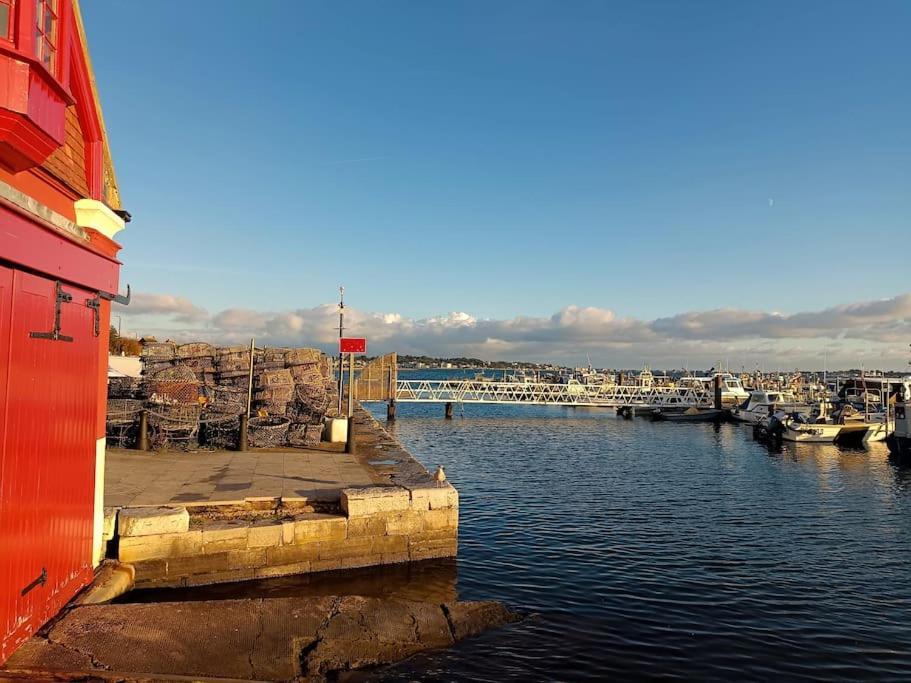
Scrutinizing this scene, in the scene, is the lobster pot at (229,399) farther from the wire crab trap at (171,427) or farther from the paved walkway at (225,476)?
the paved walkway at (225,476)

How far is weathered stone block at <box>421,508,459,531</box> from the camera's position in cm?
1211

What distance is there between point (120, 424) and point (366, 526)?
35.1 ft

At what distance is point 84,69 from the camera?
827 centimetres

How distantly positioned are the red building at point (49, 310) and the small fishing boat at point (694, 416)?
180 feet

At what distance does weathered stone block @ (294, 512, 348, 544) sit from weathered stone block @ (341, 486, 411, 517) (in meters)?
0.26

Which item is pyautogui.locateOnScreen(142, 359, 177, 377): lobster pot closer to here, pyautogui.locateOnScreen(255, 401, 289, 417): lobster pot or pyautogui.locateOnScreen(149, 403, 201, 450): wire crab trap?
pyautogui.locateOnScreen(255, 401, 289, 417): lobster pot

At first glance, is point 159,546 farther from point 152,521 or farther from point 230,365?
point 230,365

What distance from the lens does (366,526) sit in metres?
11.5

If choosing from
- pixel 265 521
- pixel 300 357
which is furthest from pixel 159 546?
pixel 300 357

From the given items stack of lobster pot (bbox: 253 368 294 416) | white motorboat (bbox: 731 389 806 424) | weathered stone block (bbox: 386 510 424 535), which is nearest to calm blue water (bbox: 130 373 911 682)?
weathered stone block (bbox: 386 510 424 535)

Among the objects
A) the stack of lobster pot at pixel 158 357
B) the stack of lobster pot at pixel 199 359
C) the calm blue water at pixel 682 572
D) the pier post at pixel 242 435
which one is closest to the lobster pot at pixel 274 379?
the stack of lobster pot at pixel 199 359

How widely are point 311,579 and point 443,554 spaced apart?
2772 mm

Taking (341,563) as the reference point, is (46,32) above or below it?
above

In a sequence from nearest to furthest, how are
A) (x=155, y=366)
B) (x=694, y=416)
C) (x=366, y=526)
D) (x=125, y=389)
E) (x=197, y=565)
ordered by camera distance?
(x=197, y=565) < (x=366, y=526) < (x=125, y=389) < (x=155, y=366) < (x=694, y=416)
